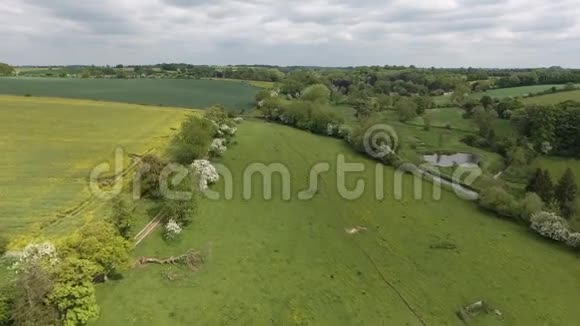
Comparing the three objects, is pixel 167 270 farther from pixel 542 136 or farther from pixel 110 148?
pixel 542 136

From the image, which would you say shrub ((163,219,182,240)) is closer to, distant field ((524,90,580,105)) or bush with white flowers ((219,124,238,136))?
bush with white flowers ((219,124,238,136))

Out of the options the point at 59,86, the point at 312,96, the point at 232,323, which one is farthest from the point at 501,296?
the point at 59,86

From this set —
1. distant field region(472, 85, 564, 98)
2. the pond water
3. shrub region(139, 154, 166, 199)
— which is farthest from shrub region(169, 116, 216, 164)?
distant field region(472, 85, 564, 98)

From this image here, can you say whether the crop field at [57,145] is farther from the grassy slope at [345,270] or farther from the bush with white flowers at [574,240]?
the bush with white flowers at [574,240]

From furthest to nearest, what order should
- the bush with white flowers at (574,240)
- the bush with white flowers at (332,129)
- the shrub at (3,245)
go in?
the bush with white flowers at (332,129)
the bush with white flowers at (574,240)
the shrub at (3,245)
